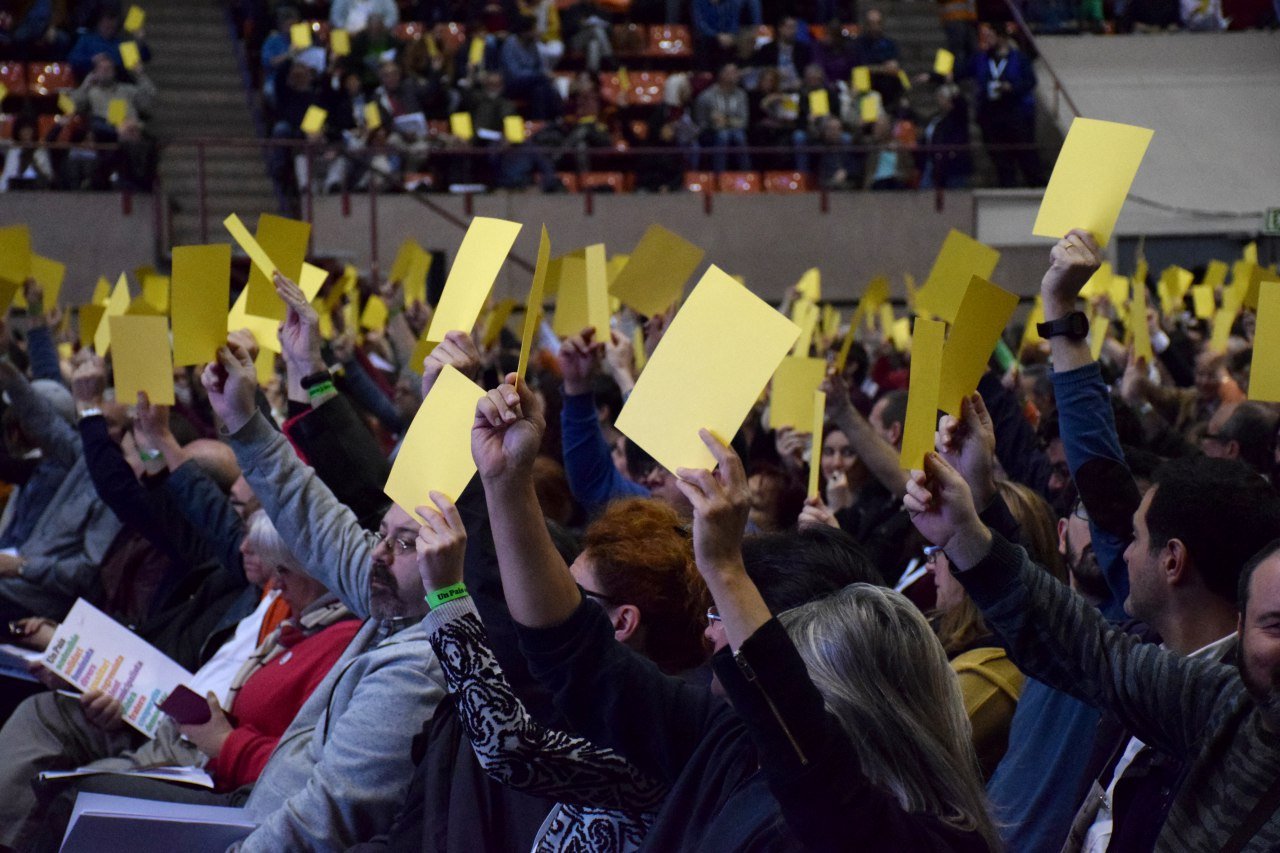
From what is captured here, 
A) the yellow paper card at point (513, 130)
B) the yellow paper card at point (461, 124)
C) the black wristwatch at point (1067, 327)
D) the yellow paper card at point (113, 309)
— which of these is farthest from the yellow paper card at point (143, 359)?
the yellow paper card at point (513, 130)

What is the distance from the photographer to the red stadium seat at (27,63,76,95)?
12125mm

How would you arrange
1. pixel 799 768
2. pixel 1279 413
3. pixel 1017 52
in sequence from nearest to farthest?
1. pixel 799 768
2. pixel 1279 413
3. pixel 1017 52

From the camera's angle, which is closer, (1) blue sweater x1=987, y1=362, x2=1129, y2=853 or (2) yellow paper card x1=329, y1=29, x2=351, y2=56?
(1) blue sweater x1=987, y1=362, x2=1129, y2=853

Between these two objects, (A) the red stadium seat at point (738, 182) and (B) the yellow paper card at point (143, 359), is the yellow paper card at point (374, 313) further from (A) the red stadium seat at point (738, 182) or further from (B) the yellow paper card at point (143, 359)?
(A) the red stadium seat at point (738, 182)

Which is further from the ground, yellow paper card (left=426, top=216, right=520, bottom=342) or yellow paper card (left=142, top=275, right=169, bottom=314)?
yellow paper card (left=426, top=216, right=520, bottom=342)

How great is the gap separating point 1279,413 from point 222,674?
2.63 meters

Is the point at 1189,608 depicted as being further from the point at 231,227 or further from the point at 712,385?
the point at 231,227

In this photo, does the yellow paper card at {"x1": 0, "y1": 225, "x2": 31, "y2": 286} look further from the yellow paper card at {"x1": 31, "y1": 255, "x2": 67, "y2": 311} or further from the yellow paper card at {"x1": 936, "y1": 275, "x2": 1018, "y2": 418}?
the yellow paper card at {"x1": 936, "y1": 275, "x2": 1018, "y2": 418}

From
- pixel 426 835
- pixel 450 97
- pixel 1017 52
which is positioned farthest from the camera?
pixel 1017 52

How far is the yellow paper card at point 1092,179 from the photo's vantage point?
82.0 inches

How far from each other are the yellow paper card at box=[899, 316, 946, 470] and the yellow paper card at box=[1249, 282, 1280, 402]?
889mm

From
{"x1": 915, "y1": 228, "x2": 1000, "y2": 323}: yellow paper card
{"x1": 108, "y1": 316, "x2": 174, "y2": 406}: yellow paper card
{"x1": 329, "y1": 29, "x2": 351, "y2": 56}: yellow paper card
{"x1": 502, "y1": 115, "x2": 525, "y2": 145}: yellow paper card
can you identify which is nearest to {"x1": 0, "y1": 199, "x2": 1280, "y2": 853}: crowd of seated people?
{"x1": 108, "y1": 316, "x2": 174, "y2": 406}: yellow paper card

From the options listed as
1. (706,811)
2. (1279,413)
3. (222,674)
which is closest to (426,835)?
(706,811)

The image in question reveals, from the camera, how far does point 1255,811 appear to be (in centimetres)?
146
